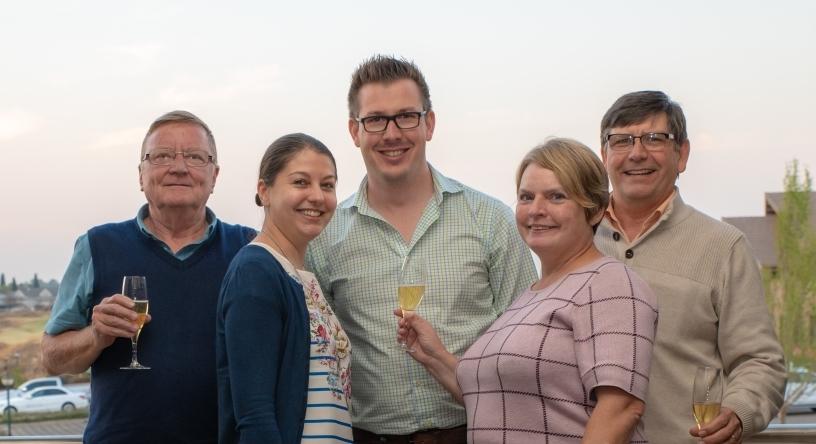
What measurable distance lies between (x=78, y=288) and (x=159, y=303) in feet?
0.93

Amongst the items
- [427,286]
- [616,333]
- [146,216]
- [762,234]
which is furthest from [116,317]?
[762,234]

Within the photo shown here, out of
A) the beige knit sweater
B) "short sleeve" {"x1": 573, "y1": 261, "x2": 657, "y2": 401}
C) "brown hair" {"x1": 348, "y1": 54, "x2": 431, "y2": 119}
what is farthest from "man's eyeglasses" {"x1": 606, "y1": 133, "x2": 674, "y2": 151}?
"short sleeve" {"x1": 573, "y1": 261, "x2": 657, "y2": 401}

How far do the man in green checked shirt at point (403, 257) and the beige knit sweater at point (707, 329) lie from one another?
0.49 metres

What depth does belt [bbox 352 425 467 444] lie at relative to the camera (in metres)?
3.35

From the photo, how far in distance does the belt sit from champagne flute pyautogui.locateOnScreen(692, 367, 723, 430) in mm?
780

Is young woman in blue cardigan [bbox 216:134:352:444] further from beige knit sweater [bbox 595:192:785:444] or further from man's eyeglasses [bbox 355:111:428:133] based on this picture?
beige knit sweater [bbox 595:192:785:444]

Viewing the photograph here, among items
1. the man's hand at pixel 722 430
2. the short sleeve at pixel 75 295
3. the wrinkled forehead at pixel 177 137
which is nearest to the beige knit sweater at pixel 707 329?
the man's hand at pixel 722 430

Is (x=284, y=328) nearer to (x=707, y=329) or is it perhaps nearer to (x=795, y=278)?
(x=707, y=329)

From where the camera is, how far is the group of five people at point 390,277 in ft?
9.48

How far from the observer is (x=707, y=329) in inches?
134

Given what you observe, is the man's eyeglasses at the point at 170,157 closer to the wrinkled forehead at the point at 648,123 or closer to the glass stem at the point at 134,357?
the glass stem at the point at 134,357

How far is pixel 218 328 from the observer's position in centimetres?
280

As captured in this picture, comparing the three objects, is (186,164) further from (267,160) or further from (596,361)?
(596,361)

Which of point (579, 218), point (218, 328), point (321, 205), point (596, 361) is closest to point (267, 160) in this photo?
point (321, 205)
